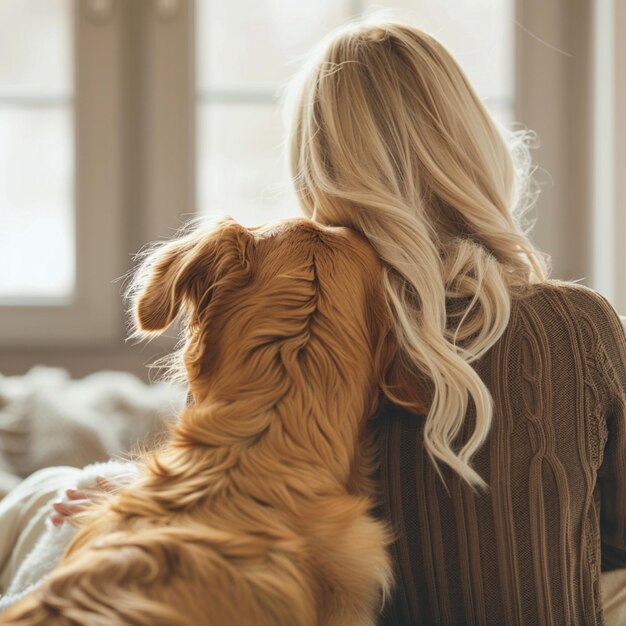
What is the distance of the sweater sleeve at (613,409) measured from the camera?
885 mm

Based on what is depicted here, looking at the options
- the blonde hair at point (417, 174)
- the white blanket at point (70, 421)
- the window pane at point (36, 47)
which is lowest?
the white blanket at point (70, 421)

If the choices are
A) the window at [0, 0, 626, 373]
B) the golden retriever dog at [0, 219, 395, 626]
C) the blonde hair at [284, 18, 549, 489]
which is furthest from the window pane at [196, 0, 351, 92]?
the golden retriever dog at [0, 219, 395, 626]

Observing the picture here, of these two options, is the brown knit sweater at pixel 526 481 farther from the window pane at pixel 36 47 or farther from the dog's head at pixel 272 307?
the window pane at pixel 36 47

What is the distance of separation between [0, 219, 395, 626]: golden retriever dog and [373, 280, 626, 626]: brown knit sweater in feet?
0.26

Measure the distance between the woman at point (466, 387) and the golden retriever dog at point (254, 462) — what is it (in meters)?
0.05

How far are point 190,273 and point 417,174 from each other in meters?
0.30

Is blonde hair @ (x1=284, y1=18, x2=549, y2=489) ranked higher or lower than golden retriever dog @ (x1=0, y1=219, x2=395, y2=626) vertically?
higher

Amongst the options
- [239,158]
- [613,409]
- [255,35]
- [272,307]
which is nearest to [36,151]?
[239,158]

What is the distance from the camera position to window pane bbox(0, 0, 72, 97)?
6.51 ft

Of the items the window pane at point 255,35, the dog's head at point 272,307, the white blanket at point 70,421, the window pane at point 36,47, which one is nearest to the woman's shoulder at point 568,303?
the dog's head at point 272,307

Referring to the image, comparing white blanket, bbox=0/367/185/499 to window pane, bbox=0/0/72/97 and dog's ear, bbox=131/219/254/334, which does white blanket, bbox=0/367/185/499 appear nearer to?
dog's ear, bbox=131/219/254/334

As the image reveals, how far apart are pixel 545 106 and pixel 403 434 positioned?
1.34 metres

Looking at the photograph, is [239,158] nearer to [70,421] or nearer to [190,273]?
[70,421]

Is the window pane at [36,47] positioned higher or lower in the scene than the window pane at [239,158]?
higher
